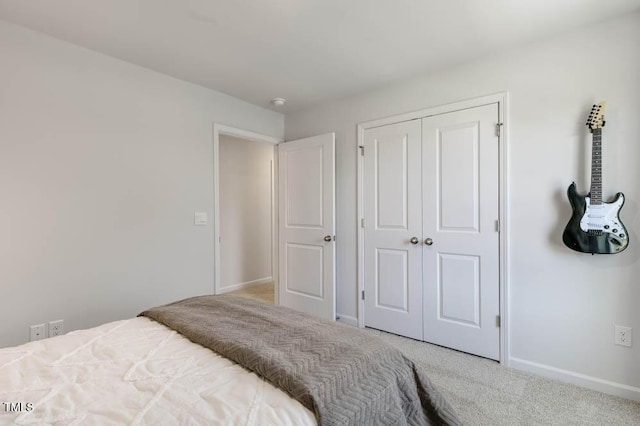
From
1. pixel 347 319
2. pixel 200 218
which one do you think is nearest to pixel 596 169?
pixel 347 319

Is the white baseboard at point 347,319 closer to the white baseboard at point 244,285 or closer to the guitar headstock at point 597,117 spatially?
the white baseboard at point 244,285

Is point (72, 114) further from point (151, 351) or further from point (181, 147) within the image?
point (151, 351)

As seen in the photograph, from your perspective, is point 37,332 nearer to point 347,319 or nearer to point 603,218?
point 347,319

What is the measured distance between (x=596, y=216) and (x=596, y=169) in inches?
11.6

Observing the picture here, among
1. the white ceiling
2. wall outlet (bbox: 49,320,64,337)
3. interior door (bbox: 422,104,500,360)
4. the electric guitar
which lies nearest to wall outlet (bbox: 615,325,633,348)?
the electric guitar

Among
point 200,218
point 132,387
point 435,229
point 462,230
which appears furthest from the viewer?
point 200,218

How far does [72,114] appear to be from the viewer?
2.20 metres

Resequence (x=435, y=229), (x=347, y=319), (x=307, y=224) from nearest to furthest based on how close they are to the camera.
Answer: (x=435, y=229), (x=347, y=319), (x=307, y=224)

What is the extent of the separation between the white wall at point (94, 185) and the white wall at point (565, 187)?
2449 millimetres

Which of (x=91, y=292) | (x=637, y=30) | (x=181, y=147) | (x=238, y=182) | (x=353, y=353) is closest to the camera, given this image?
(x=353, y=353)

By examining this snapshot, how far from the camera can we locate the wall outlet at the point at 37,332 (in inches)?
79.8

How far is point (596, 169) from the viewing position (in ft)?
6.43

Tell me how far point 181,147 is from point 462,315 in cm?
280

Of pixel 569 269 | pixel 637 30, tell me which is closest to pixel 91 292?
pixel 569 269
